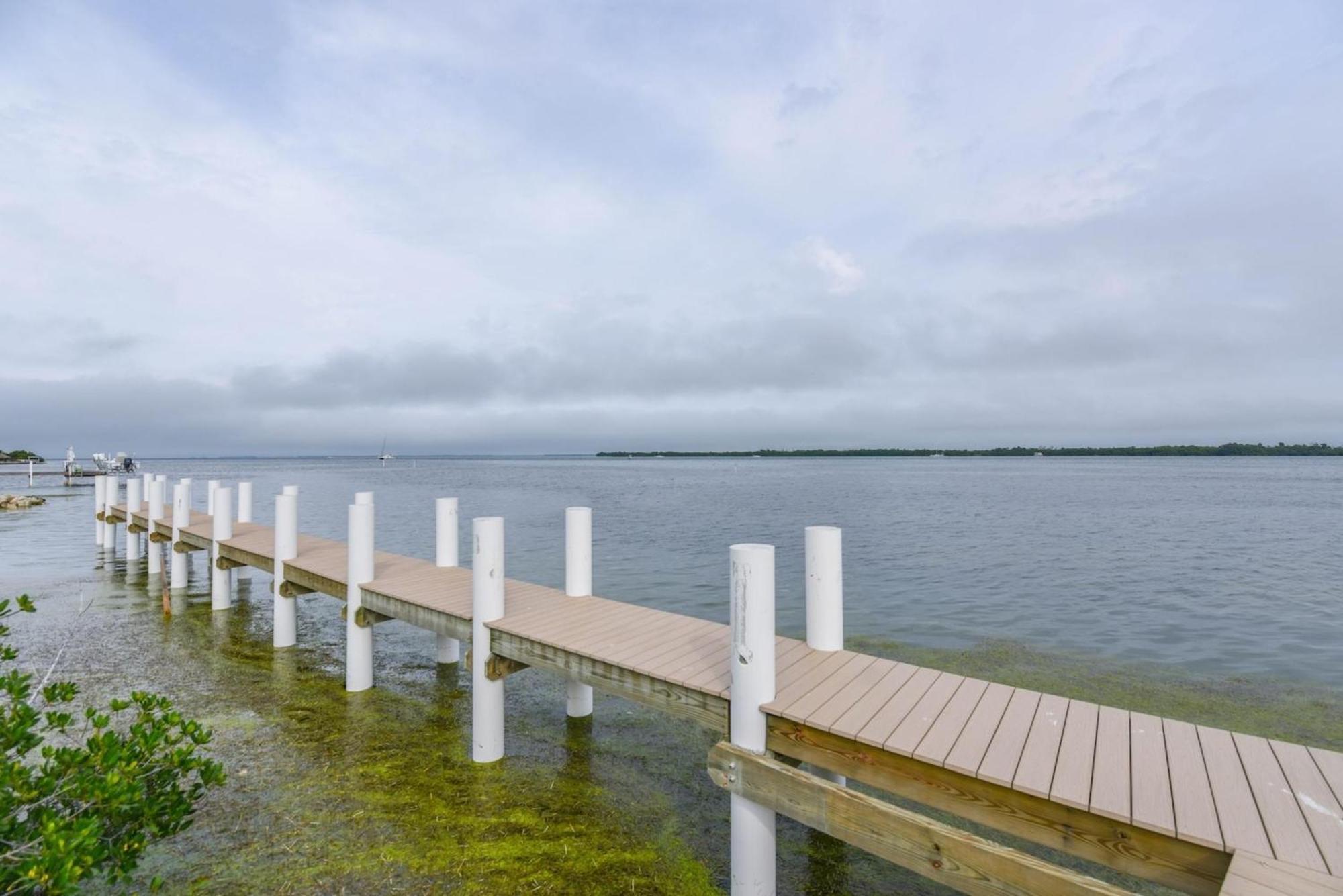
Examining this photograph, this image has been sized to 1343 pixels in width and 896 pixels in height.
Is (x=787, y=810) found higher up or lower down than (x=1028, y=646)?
higher up

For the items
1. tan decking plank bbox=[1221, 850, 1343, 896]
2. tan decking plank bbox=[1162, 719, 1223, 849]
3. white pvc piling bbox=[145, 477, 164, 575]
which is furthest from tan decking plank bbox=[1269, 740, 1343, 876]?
white pvc piling bbox=[145, 477, 164, 575]

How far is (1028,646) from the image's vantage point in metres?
10.1

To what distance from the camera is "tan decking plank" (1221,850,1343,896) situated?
7.25ft

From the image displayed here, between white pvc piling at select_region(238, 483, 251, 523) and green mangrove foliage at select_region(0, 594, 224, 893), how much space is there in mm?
10907

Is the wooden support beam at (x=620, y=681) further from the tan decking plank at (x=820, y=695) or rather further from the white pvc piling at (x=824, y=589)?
the white pvc piling at (x=824, y=589)

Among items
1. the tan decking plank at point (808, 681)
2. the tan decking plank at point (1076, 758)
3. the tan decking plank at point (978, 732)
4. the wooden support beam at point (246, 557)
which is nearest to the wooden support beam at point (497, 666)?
the tan decking plank at point (808, 681)

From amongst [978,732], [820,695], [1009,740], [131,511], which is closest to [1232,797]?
[1009,740]

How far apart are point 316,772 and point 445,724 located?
1.34m

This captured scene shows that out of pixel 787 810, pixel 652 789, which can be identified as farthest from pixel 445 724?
pixel 787 810

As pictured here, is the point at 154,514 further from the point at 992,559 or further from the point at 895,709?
the point at 992,559

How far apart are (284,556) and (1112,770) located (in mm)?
9379

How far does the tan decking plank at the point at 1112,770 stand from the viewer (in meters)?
2.67

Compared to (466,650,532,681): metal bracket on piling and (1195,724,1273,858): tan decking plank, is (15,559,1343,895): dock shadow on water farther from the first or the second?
(1195,724,1273,858): tan decking plank

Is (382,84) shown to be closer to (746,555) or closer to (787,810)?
(746,555)
